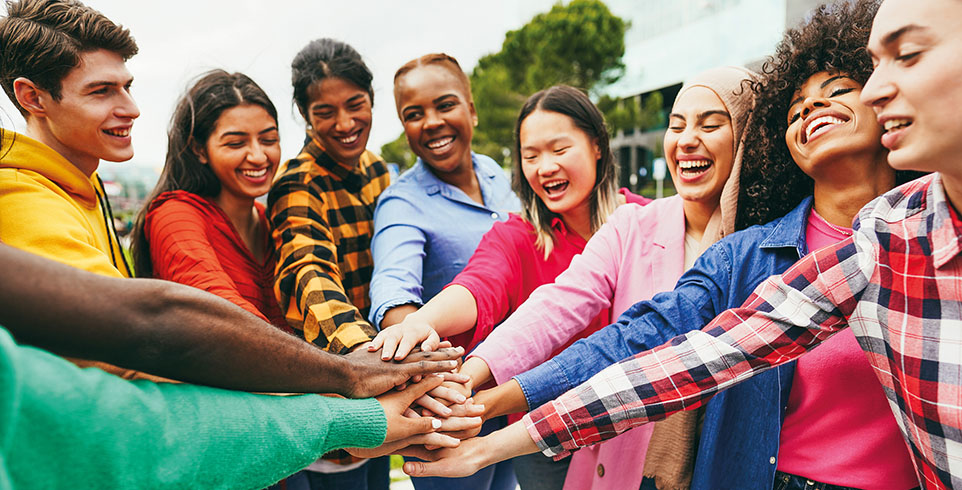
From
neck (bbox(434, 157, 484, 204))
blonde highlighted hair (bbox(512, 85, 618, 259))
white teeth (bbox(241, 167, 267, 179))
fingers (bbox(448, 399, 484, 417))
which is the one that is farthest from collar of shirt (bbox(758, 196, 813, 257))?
white teeth (bbox(241, 167, 267, 179))

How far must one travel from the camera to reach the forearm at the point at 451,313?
76.4 inches

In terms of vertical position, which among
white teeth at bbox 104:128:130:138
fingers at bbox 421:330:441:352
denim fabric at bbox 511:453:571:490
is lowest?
denim fabric at bbox 511:453:571:490

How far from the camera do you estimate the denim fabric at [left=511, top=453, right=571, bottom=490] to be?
2.07m

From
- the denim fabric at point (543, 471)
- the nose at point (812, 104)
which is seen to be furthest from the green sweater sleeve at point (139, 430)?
the nose at point (812, 104)

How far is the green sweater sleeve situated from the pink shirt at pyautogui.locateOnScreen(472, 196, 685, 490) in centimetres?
65

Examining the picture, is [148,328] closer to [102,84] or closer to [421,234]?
[102,84]

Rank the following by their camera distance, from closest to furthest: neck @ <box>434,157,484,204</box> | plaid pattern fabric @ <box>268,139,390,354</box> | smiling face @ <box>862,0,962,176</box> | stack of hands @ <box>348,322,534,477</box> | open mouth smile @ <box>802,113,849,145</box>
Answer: smiling face @ <box>862,0,962,176</box> < open mouth smile @ <box>802,113,849,145</box> < stack of hands @ <box>348,322,534,477</box> < plaid pattern fabric @ <box>268,139,390,354</box> < neck @ <box>434,157,484,204</box>

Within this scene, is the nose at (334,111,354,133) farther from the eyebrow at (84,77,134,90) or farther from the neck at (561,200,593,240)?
the neck at (561,200,593,240)

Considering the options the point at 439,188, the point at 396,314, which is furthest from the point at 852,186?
the point at 439,188

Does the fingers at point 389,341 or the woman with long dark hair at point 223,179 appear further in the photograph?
the woman with long dark hair at point 223,179

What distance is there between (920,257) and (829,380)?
417mm

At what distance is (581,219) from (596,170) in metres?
0.21

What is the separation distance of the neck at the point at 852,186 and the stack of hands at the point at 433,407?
3.29ft

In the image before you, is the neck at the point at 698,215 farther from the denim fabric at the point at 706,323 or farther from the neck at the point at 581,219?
the neck at the point at 581,219
